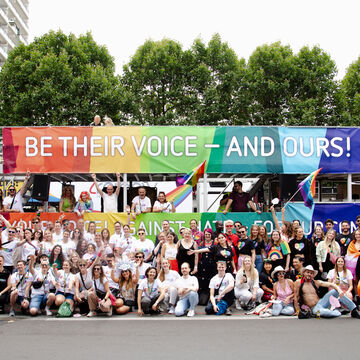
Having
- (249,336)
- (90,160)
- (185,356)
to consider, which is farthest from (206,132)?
(185,356)

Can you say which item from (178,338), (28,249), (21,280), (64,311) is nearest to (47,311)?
(64,311)

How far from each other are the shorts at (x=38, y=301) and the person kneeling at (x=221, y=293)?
329cm

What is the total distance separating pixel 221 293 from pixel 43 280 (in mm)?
3637

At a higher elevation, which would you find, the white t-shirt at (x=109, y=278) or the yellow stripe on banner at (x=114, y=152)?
the yellow stripe on banner at (x=114, y=152)

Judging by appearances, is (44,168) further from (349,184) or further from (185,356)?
(349,184)

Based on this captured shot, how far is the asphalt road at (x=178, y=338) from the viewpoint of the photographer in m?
5.50

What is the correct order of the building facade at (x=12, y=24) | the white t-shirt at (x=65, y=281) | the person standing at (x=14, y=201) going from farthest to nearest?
the building facade at (x=12, y=24) → the person standing at (x=14, y=201) → the white t-shirt at (x=65, y=281)

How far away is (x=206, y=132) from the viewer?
1150cm

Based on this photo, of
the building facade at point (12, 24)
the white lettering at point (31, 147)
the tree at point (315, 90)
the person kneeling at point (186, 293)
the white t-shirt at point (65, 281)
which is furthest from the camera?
the building facade at point (12, 24)

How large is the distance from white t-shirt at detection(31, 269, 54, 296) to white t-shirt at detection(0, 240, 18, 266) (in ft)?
4.19

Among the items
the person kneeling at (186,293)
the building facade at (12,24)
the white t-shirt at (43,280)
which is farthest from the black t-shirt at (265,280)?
Result: the building facade at (12,24)

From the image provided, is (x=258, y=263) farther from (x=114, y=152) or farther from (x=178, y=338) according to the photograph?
(x=114, y=152)

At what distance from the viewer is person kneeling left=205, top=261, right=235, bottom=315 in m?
8.31

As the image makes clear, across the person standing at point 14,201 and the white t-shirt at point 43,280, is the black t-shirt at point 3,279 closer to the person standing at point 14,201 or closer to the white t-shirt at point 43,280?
the white t-shirt at point 43,280
